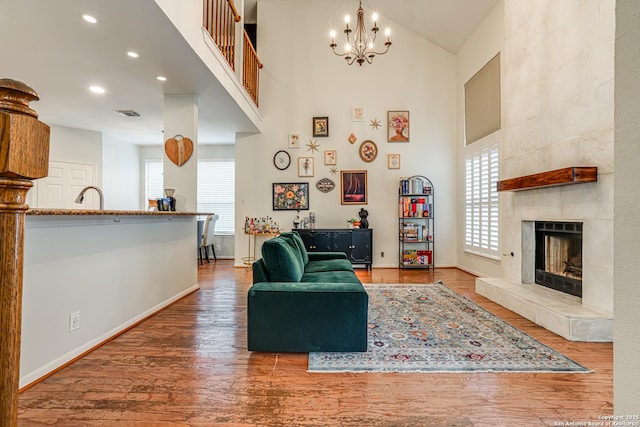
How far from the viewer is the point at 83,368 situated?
2160mm

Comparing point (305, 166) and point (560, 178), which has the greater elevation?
point (305, 166)

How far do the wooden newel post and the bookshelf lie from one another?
571 cm

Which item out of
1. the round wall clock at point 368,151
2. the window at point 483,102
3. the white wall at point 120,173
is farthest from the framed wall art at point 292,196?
the white wall at point 120,173

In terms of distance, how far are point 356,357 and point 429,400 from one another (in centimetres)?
63

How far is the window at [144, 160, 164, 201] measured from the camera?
25.9 feet

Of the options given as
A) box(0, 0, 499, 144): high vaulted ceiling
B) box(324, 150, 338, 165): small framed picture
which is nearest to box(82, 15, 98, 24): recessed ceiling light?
box(0, 0, 499, 144): high vaulted ceiling

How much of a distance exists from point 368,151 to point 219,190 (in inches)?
146

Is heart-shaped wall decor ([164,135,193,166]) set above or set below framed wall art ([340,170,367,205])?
above

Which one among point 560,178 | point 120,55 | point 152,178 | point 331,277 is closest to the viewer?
point 560,178

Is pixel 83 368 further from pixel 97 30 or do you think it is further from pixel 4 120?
pixel 97 30

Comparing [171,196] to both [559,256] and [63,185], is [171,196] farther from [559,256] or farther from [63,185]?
[559,256]

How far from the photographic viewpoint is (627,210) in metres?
0.59

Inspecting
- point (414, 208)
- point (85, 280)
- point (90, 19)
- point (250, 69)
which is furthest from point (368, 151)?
point (85, 280)

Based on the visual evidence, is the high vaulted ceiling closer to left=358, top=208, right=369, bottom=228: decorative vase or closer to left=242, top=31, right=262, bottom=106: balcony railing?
left=242, top=31, right=262, bottom=106: balcony railing
